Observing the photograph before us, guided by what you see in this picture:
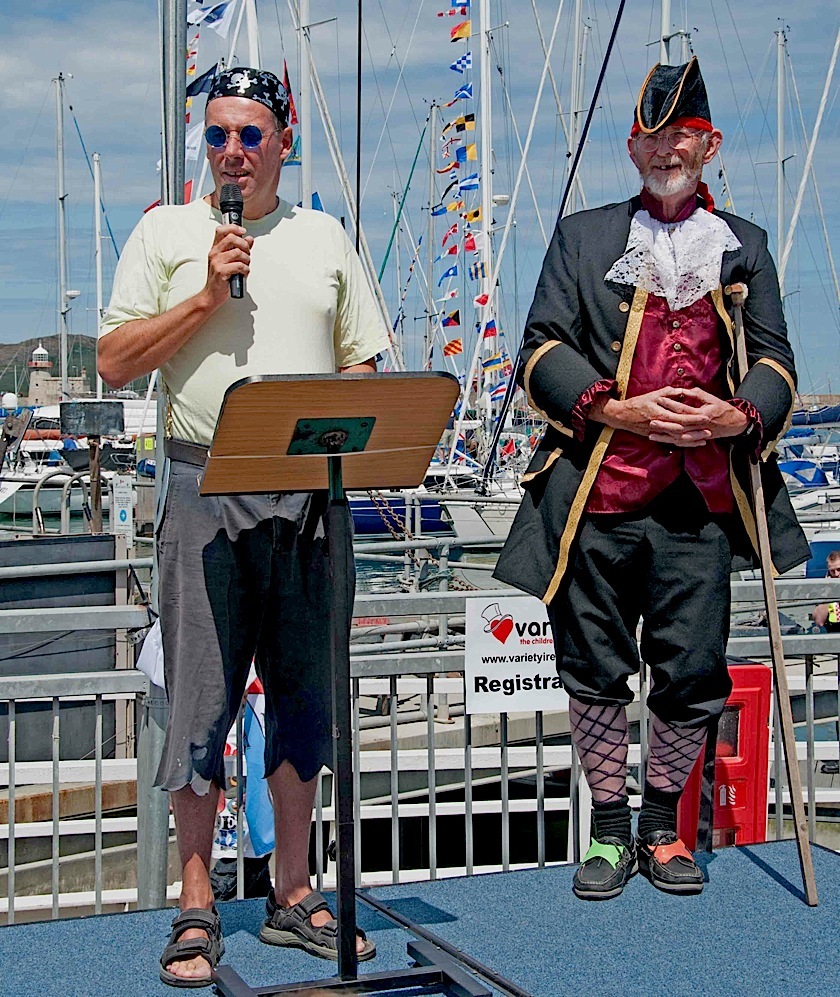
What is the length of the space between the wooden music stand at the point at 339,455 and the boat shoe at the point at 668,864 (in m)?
0.75

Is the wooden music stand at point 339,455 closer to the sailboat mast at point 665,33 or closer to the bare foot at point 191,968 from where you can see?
the bare foot at point 191,968

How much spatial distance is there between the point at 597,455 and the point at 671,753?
752mm

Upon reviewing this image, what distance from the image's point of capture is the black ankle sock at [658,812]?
122 inches

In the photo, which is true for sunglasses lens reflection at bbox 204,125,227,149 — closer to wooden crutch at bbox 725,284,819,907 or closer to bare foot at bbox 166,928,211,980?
wooden crutch at bbox 725,284,819,907

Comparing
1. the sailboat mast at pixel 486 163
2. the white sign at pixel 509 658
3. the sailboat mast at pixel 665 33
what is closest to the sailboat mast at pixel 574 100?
the sailboat mast at pixel 486 163

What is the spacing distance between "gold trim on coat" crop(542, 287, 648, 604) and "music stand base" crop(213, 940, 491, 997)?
90cm

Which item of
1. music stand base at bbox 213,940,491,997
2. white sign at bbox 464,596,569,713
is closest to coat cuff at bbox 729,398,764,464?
white sign at bbox 464,596,569,713

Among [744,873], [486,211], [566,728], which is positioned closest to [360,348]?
[744,873]

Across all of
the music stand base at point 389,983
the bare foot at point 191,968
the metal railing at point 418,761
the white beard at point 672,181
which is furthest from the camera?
the metal railing at point 418,761

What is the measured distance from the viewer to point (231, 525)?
2600 mm

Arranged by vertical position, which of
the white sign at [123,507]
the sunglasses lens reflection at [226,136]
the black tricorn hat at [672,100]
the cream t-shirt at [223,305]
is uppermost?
the black tricorn hat at [672,100]

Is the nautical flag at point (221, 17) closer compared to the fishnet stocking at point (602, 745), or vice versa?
the fishnet stocking at point (602, 745)

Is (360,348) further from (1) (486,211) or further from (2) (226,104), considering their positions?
(1) (486,211)

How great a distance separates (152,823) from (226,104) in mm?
1818
